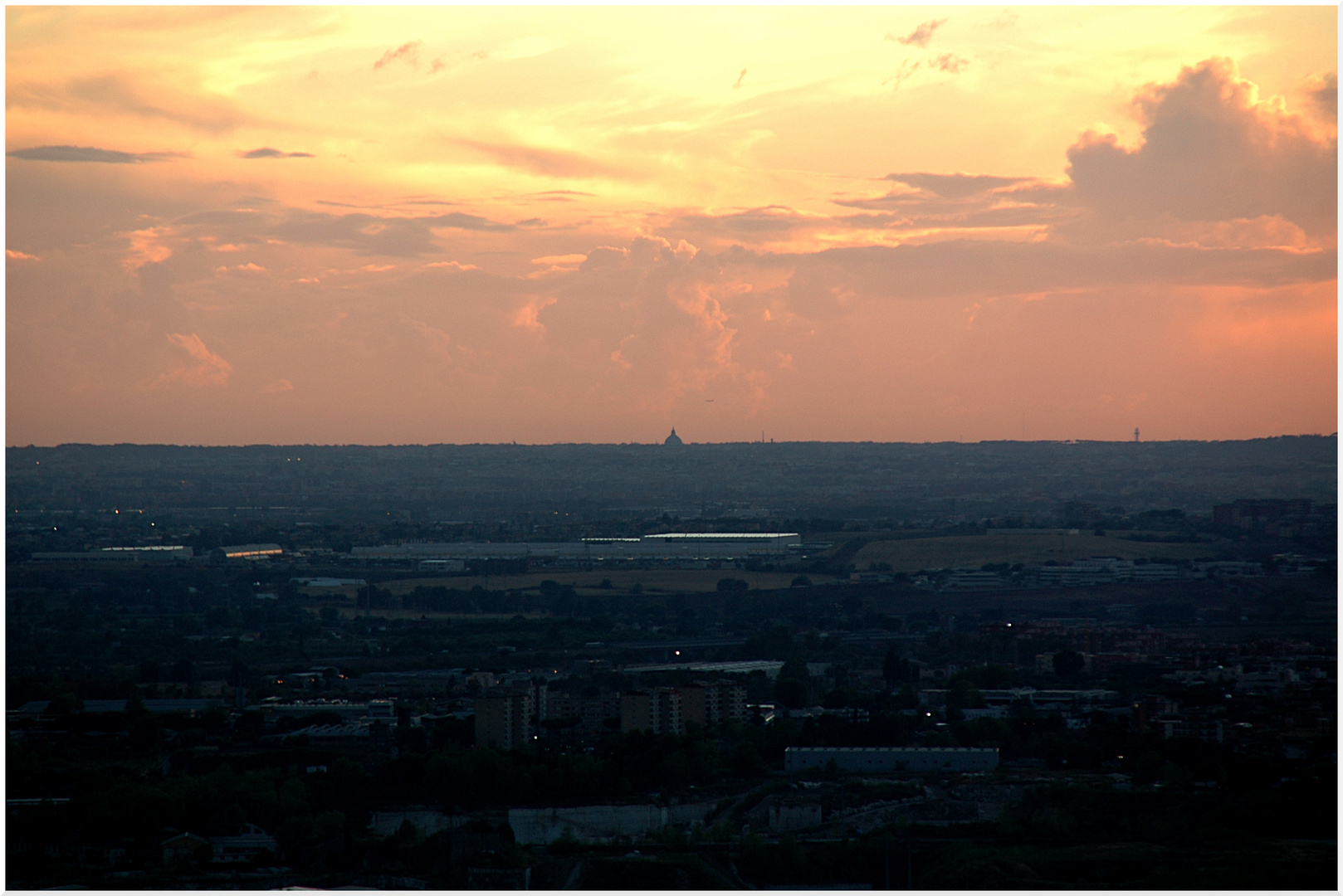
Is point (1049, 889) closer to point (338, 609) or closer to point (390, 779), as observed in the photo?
point (390, 779)

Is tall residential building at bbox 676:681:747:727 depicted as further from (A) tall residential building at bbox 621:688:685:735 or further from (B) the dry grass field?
(B) the dry grass field

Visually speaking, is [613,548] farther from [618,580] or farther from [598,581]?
[598,581]

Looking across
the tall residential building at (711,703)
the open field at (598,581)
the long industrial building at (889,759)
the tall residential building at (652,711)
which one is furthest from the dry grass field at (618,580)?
the long industrial building at (889,759)

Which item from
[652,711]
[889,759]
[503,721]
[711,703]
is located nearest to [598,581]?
[711,703]

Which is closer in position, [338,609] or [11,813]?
[11,813]

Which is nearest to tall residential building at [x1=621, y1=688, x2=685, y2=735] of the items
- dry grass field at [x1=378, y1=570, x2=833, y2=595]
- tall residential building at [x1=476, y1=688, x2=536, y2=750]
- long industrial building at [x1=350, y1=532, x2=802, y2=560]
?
tall residential building at [x1=476, y1=688, x2=536, y2=750]

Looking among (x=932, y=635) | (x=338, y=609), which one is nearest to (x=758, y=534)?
(x=338, y=609)
